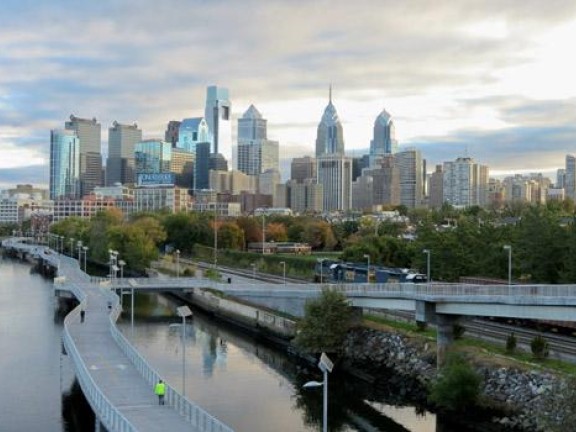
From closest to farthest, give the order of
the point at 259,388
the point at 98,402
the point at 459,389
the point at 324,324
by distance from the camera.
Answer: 1. the point at 98,402
2. the point at 459,389
3. the point at 259,388
4. the point at 324,324

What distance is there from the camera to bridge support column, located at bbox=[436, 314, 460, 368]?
157ft

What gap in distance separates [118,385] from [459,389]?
1790cm

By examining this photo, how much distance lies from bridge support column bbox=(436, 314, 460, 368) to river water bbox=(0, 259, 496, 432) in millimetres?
4581

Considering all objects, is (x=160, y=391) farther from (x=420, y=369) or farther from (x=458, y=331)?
(x=458, y=331)

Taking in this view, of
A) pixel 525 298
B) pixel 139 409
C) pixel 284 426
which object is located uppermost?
pixel 525 298

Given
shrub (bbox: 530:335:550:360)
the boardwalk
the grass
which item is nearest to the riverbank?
the grass

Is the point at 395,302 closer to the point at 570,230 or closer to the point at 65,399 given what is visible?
the point at 570,230

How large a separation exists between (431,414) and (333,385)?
30.1ft

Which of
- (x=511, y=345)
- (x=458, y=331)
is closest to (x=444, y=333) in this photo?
(x=458, y=331)

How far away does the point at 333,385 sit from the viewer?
169 feet

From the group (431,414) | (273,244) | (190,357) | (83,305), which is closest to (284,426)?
(431,414)

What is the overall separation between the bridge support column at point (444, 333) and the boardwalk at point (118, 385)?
18.4 m

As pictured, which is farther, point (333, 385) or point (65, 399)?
point (333, 385)

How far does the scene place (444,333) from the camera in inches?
1909
